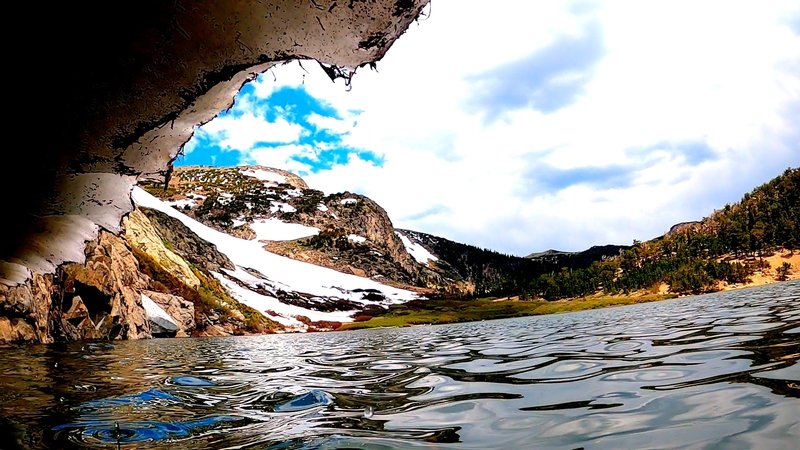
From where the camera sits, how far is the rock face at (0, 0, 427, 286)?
466 centimetres

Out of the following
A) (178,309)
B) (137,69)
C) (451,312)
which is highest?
(137,69)

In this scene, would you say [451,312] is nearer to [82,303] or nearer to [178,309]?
[178,309]

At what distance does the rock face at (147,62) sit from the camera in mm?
4664

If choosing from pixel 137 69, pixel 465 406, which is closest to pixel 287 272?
pixel 465 406

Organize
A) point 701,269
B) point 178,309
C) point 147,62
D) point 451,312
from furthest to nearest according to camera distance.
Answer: point 701,269 → point 451,312 → point 178,309 → point 147,62

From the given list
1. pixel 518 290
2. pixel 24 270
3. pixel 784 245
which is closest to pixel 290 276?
pixel 518 290

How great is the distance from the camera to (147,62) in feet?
17.0

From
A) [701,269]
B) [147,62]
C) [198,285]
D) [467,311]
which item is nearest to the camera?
[147,62]

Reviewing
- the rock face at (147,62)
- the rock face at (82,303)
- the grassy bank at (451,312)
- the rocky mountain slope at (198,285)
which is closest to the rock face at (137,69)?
the rock face at (147,62)

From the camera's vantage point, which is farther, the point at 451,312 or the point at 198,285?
the point at 451,312

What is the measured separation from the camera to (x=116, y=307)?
124 ft

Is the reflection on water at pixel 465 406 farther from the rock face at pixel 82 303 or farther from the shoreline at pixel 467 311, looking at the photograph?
the shoreline at pixel 467 311

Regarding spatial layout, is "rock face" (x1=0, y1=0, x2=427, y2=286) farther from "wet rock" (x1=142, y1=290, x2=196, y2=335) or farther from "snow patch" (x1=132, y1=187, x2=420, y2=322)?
"snow patch" (x1=132, y1=187, x2=420, y2=322)

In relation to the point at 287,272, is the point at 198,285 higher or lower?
lower
